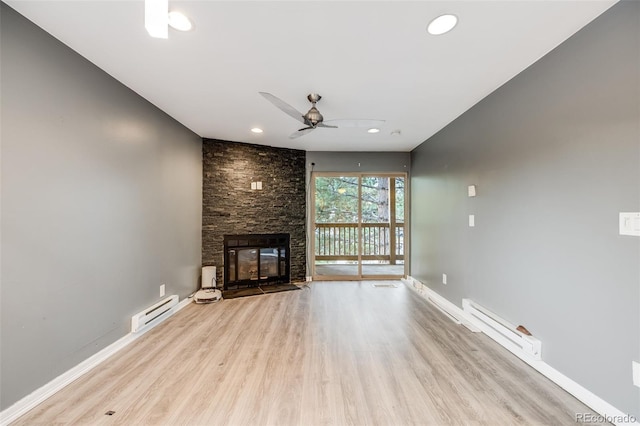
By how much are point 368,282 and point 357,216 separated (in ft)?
4.03

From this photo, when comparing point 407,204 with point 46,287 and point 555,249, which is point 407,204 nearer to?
point 555,249

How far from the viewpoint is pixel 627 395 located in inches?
54.9

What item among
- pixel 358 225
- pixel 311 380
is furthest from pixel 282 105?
pixel 358 225

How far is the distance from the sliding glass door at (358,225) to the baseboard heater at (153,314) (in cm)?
238

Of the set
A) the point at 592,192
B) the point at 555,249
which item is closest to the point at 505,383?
the point at 555,249

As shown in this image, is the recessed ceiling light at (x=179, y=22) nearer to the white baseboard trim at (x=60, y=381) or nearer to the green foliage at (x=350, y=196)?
the white baseboard trim at (x=60, y=381)

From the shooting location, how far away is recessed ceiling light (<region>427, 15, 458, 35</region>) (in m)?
1.48

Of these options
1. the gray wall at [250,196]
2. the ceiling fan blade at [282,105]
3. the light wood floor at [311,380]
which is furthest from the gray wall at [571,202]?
the gray wall at [250,196]

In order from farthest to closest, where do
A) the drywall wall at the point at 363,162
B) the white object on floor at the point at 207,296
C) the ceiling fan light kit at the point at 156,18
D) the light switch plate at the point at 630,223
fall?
the drywall wall at the point at 363,162, the white object on floor at the point at 207,296, the light switch plate at the point at 630,223, the ceiling fan light kit at the point at 156,18

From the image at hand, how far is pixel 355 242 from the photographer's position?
5539 mm

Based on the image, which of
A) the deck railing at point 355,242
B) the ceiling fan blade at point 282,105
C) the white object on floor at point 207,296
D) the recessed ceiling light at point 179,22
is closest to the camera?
the recessed ceiling light at point 179,22

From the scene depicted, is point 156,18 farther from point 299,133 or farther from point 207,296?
point 207,296

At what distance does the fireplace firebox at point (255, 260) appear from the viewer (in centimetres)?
403

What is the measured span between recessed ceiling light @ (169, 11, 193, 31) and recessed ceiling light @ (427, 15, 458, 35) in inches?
57.4
